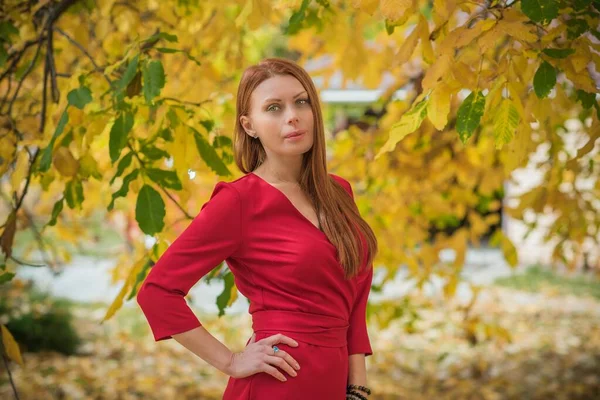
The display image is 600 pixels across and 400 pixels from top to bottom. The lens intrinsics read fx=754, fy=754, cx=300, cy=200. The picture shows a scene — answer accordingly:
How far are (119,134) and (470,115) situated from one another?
2.85 feet

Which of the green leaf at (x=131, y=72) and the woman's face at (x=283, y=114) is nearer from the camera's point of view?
the woman's face at (x=283, y=114)

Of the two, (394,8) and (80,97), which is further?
(80,97)

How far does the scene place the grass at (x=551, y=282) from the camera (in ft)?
28.1

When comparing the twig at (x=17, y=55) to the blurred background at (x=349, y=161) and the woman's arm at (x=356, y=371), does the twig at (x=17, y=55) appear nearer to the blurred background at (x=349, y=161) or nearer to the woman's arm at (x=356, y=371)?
the blurred background at (x=349, y=161)

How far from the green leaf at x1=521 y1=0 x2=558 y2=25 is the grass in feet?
23.8

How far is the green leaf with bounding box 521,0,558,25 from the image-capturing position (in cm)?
157

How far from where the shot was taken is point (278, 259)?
65.0 inches

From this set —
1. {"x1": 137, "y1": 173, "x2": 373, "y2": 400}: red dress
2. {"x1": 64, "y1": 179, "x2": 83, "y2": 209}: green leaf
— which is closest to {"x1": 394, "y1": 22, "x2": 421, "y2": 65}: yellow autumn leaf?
{"x1": 137, "y1": 173, "x2": 373, "y2": 400}: red dress

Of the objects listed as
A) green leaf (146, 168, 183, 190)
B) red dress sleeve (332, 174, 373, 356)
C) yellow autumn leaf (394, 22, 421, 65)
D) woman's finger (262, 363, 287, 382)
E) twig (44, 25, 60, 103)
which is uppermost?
twig (44, 25, 60, 103)

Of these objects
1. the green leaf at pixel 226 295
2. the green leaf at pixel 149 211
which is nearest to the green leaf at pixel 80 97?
the green leaf at pixel 149 211

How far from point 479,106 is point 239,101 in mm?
558

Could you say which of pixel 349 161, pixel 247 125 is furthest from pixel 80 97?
pixel 349 161

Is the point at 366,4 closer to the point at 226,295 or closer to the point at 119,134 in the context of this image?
the point at 119,134

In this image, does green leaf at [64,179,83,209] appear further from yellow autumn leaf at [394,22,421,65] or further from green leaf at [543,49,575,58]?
green leaf at [543,49,575,58]
